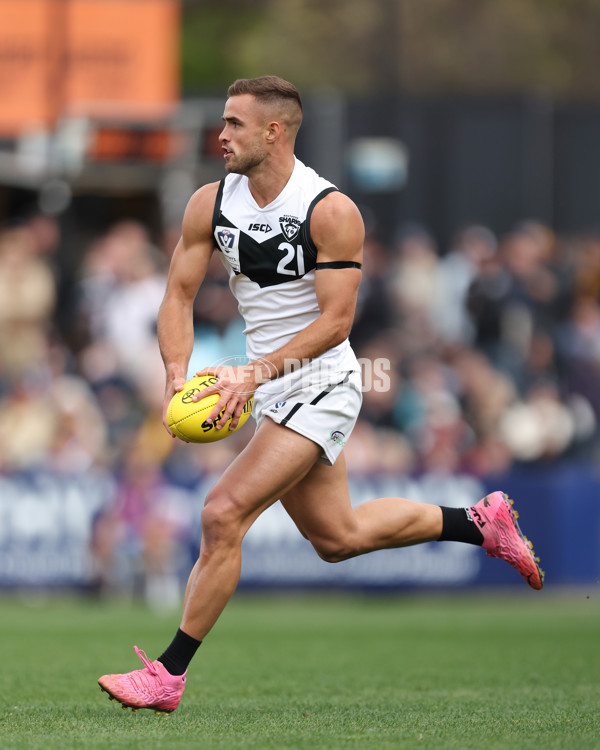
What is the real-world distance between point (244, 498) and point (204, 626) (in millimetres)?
607

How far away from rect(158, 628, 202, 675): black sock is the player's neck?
77.8 inches

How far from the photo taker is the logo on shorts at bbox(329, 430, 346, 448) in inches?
245

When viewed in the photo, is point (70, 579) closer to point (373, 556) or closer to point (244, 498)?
point (373, 556)

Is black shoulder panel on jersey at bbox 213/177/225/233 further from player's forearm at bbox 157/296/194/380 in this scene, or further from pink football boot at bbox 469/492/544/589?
pink football boot at bbox 469/492/544/589

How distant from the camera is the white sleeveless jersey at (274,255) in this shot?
243 inches

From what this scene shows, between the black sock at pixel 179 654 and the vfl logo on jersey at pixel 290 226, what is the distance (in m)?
1.82

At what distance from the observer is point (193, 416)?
5.94 metres

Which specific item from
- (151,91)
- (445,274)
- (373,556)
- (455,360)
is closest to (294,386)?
(373,556)

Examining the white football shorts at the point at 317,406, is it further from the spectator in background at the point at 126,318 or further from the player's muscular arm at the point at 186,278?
the spectator in background at the point at 126,318

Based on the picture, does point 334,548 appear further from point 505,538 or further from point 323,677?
point 323,677

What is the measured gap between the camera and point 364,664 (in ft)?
27.7

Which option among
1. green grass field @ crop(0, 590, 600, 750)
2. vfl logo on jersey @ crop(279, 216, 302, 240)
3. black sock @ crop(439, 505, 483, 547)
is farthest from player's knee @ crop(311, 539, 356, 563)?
vfl logo on jersey @ crop(279, 216, 302, 240)

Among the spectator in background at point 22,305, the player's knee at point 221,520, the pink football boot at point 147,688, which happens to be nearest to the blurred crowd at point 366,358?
the spectator in background at point 22,305

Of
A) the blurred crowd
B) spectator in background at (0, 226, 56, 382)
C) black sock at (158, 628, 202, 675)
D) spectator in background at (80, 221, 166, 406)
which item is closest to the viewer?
black sock at (158, 628, 202, 675)
